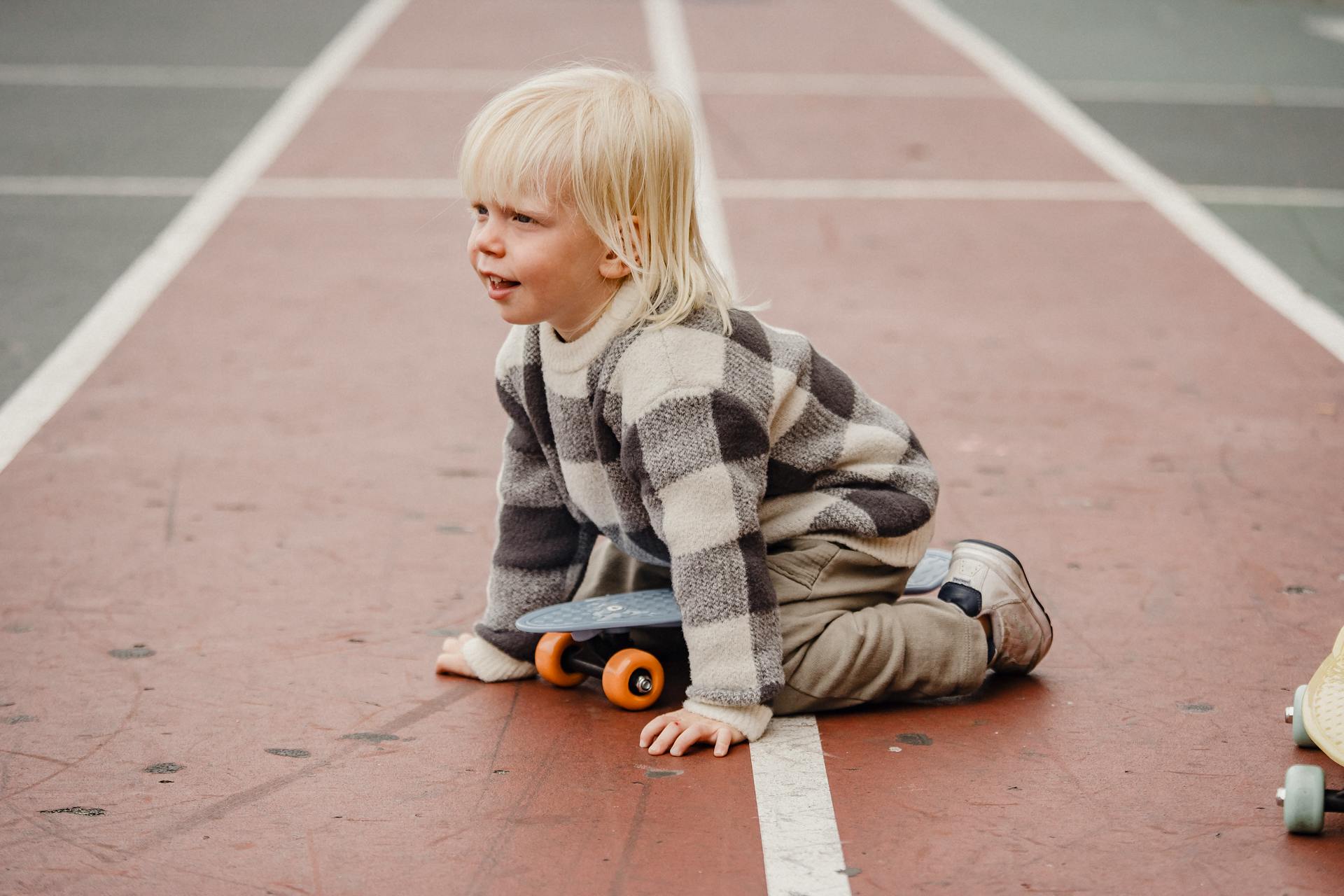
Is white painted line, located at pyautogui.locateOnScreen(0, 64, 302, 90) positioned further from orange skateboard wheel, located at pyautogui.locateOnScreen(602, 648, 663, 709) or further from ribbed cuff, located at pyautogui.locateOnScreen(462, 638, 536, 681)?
orange skateboard wheel, located at pyautogui.locateOnScreen(602, 648, 663, 709)

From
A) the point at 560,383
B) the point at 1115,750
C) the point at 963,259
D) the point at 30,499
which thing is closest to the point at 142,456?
the point at 30,499

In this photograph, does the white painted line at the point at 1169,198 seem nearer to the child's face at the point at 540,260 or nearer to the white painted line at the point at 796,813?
the white painted line at the point at 796,813

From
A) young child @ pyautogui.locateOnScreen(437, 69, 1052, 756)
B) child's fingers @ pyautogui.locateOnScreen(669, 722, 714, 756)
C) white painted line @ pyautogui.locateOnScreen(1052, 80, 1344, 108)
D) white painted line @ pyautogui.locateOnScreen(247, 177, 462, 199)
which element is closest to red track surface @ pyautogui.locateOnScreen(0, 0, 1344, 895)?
child's fingers @ pyautogui.locateOnScreen(669, 722, 714, 756)

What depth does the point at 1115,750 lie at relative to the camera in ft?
9.90

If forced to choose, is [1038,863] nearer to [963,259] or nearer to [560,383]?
[560,383]

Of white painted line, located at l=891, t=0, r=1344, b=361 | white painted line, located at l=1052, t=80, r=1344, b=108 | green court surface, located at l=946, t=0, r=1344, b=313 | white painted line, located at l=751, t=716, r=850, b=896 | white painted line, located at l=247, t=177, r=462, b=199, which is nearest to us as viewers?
white painted line, located at l=751, t=716, r=850, b=896

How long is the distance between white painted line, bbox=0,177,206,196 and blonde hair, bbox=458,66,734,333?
18.5 ft

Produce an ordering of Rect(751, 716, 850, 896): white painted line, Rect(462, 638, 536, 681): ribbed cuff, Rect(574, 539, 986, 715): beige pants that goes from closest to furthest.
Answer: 1. Rect(751, 716, 850, 896): white painted line
2. Rect(574, 539, 986, 715): beige pants
3. Rect(462, 638, 536, 681): ribbed cuff

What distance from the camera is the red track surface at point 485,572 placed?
269 cm

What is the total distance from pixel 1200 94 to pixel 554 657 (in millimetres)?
9824

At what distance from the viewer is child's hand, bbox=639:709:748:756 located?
118 inches

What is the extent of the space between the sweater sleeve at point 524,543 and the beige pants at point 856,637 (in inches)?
18.7

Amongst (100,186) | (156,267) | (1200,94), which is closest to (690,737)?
(156,267)

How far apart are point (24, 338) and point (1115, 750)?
4308 millimetres
